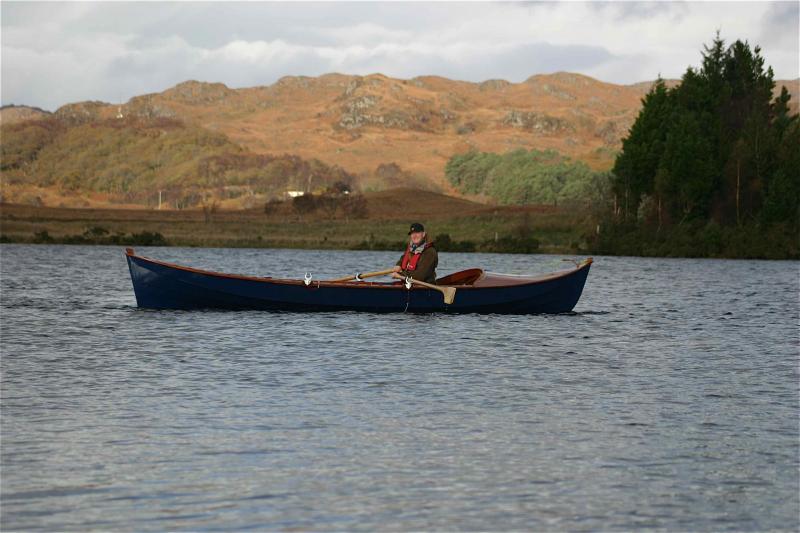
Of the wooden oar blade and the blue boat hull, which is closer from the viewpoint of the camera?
the blue boat hull

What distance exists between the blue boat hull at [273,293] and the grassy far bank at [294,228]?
199 feet

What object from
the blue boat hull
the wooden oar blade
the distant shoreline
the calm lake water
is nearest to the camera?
the calm lake water

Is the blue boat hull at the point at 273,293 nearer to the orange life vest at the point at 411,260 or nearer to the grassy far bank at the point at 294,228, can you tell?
the orange life vest at the point at 411,260

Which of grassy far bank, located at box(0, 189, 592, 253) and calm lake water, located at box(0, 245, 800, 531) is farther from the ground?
grassy far bank, located at box(0, 189, 592, 253)

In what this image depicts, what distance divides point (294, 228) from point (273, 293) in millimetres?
82529

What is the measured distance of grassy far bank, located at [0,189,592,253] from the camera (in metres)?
96.3

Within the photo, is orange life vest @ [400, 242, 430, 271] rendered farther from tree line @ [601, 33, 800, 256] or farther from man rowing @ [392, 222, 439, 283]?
tree line @ [601, 33, 800, 256]

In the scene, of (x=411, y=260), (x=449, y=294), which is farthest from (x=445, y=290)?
(x=411, y=260)

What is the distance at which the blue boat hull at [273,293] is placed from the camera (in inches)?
1172

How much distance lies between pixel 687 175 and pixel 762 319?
4667 cm

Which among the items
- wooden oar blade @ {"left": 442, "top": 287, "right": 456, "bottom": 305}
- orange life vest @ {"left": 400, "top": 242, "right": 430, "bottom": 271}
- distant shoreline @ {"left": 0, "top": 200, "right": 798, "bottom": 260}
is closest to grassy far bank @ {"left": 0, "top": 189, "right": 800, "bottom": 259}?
distant shoreline @ {"left": 0, "top": 200, "right": 798, "bottom": 260}

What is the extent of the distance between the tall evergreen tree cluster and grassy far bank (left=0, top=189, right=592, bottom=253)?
841 cm

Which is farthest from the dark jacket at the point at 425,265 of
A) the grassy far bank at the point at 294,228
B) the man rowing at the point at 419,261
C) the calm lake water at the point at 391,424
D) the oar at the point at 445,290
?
the grassy far bank at the point at 294,228

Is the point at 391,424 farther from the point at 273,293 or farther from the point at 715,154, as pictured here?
the point at 715,154
